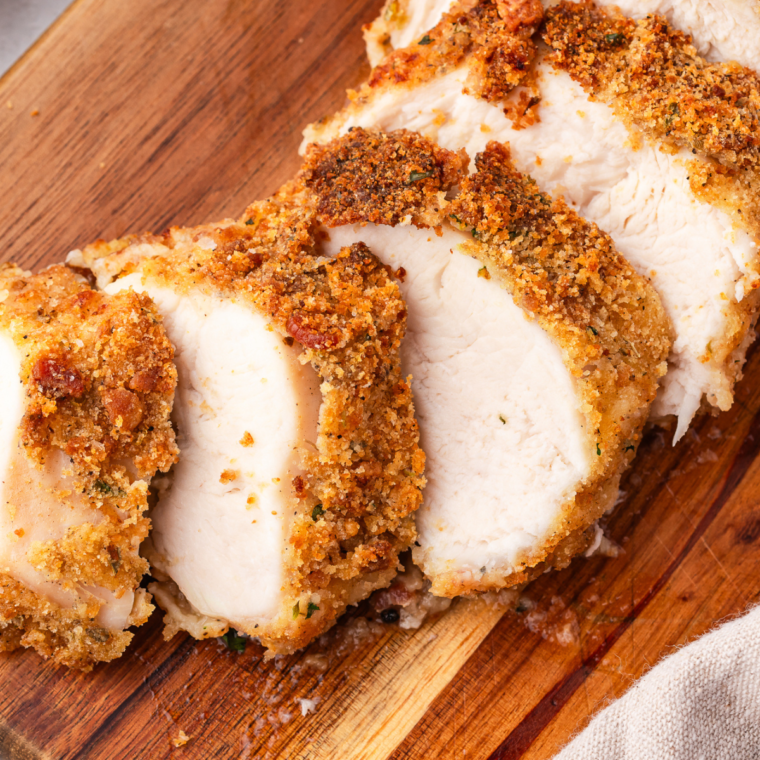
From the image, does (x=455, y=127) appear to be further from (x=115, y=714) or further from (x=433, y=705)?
(x=115, y=714)

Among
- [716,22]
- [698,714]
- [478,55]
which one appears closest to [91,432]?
[478,55]

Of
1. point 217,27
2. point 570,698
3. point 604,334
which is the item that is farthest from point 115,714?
point 217,27

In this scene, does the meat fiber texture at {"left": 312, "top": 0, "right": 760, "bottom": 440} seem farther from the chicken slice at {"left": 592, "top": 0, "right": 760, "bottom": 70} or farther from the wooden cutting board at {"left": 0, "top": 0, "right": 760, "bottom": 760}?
the wooden cutting board at {"left": 0, "top": 0, "right": 760, "bottom": 760}

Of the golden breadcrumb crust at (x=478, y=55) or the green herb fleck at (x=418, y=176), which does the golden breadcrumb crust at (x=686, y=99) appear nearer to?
the golden breadcrumb crust at (x=478, y=55)

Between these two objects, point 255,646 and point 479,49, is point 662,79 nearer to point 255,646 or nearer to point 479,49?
point 479,49

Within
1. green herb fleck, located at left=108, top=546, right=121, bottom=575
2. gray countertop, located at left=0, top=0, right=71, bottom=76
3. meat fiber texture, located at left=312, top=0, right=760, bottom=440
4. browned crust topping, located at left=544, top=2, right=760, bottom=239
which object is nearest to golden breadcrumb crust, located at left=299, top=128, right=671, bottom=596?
meat fiber texture, located at left=312, top=0, right=760, bottom=440

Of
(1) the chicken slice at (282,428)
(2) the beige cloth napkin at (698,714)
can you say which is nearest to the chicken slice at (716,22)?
(1) the chicken slice at (282,428)
